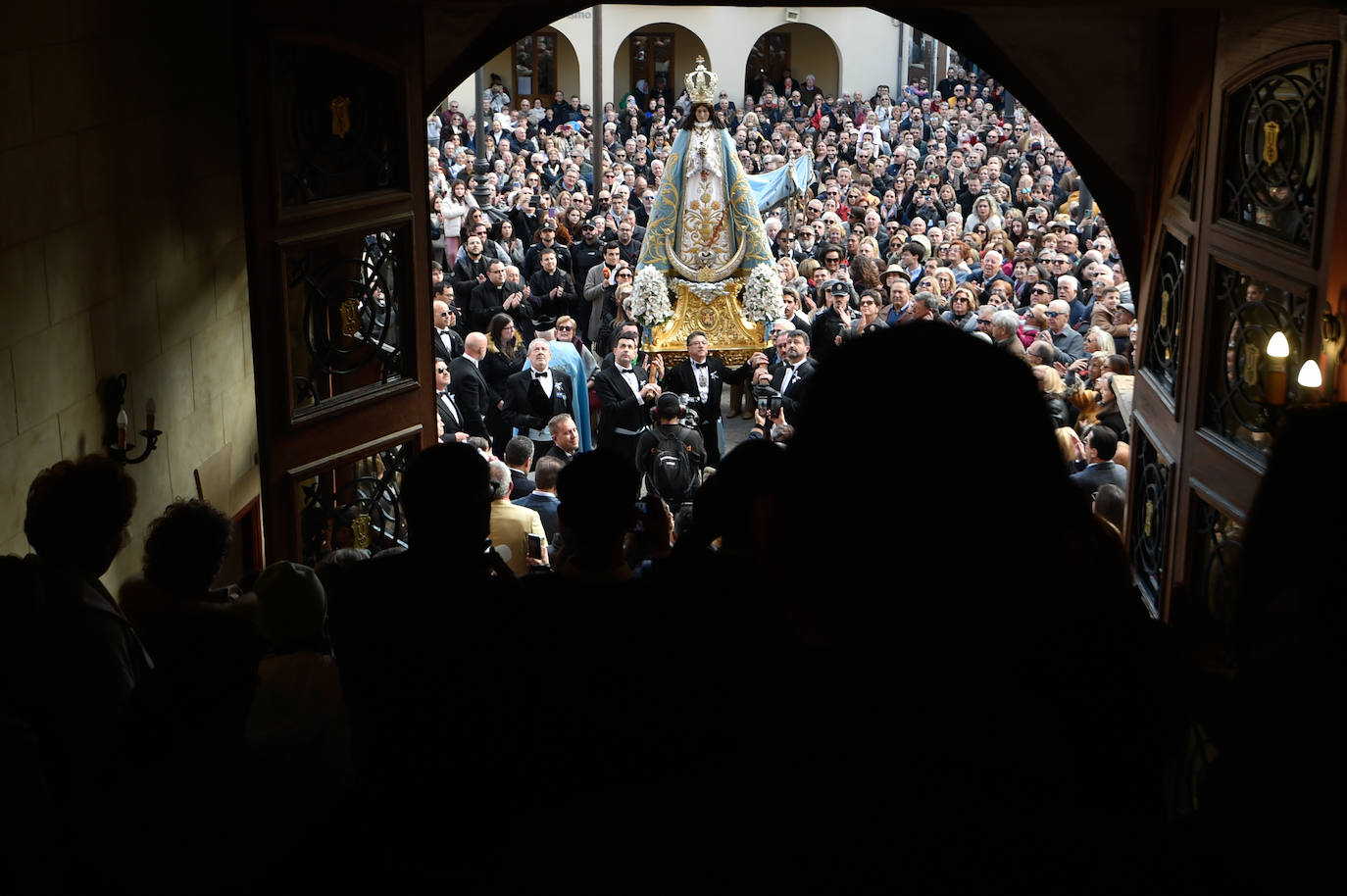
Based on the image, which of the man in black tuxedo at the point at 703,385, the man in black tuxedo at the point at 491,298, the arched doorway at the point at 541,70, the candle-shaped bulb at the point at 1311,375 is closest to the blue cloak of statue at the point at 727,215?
the man in black tuxedo at the point at 703,385

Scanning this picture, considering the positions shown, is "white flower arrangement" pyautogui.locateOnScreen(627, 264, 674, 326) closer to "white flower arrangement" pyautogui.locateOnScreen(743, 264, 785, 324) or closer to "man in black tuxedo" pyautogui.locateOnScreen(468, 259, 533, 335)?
"white flower arrangement" pyautogui.locateOnScreen(743, 264, 785, 324)

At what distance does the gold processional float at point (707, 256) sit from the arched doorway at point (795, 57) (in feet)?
84.2

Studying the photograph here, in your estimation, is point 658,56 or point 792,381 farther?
point 658,56

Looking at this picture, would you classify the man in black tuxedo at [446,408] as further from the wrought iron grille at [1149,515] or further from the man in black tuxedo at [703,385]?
the wrought iron grille at [1149,515]

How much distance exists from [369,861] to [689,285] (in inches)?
432

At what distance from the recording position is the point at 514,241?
50.3ft

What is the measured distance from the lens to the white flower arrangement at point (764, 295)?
12.1 meters

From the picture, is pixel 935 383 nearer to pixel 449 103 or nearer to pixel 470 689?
pixel 470 689

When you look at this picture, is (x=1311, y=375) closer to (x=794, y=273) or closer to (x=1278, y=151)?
(x=1278, y=151)

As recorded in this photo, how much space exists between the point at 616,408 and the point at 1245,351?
5.75 metres

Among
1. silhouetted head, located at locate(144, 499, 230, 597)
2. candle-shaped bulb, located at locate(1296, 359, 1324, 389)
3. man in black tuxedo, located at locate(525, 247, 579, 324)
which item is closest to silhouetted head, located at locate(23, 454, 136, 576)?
silhouetted head, located at locate(144, 499, 230, 597)

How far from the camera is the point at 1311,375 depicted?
412 cm

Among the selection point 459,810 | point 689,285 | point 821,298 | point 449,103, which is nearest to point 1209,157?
point 459,810

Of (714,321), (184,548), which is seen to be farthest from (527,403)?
(184,548)
